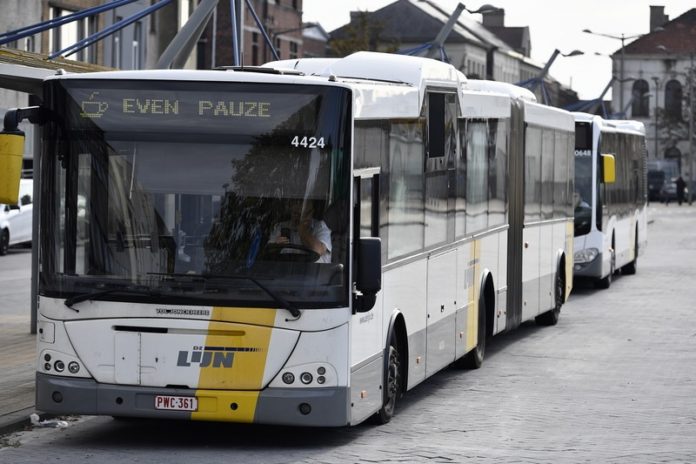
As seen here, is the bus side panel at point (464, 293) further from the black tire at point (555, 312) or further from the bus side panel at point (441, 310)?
the black tire at point (555, 312)

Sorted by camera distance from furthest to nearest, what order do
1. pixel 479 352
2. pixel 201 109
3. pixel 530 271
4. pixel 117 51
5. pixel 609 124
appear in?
pixel 117 51, pixel 609 124, pixel 530 271, pixel 479 352, pixel 201 109

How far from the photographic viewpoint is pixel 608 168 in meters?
29.2

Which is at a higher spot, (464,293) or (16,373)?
(464,293)

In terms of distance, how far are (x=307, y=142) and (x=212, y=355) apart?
1.53 m

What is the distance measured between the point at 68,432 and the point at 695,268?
85.0 feet

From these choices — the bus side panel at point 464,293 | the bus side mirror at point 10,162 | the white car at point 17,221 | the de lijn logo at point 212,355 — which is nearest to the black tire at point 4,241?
the white car at point 17,221

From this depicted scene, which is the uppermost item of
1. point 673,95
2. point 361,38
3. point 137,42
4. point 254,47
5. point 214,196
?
point 361,38

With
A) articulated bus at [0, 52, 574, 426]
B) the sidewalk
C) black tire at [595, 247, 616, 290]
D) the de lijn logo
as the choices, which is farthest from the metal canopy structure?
black tire at [595, 247, 616, 290]

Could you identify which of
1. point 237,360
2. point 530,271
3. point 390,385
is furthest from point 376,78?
point 530,271

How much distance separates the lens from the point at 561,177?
23.1 m

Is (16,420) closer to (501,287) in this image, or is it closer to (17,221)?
(501,287)

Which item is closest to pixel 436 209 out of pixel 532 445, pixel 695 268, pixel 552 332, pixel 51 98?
pixel 532 445

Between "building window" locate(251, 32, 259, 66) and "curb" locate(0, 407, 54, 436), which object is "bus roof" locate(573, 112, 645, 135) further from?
"building window" locate(251, 32, 259, 66)

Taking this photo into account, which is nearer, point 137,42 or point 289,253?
point 289,253
